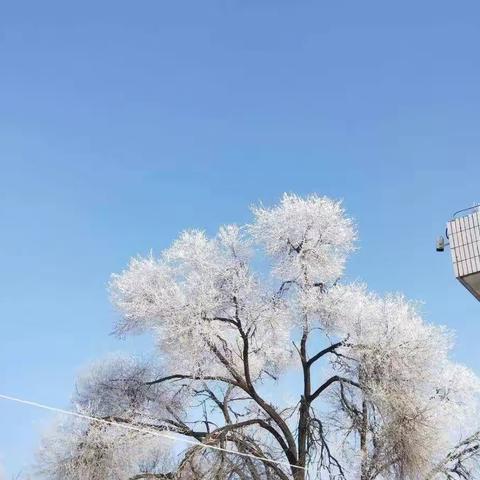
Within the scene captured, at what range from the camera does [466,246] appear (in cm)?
2422

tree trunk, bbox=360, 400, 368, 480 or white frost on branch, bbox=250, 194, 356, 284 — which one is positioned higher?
white frost on branch, bbox=250, 194, 356, 284

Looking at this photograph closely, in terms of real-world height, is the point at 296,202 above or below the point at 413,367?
above

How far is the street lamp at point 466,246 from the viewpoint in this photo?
24.0 meters

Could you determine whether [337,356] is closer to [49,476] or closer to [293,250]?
[293,250]

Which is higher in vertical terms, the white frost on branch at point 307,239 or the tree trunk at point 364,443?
the white frost on branch at point 307,239

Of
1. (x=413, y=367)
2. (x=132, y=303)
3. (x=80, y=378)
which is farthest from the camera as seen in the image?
(x=80, y=378)

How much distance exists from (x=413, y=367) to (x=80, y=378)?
36.8 feet

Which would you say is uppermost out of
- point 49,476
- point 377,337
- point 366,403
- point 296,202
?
point 296,202

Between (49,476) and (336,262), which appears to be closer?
(49,476)

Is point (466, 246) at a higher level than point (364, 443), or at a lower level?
higher

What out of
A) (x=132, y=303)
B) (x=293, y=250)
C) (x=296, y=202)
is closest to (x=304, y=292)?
(x=293, y=250)

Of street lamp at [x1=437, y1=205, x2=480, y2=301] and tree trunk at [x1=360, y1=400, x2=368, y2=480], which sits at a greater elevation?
street lamp at [x1=437, y1=205, x2=480, y2=301]

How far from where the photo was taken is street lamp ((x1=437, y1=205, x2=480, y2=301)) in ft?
78.6

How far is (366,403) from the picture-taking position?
77.5 feet
